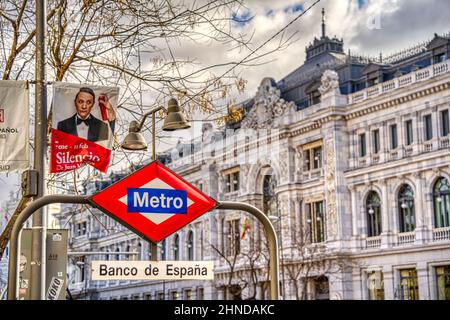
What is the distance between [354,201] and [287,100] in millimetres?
10747

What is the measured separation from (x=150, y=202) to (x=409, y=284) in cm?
4174

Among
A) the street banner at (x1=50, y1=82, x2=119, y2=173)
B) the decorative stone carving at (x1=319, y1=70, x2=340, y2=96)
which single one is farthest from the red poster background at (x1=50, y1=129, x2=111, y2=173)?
the decorative stone carving at (x1=319, y1=70, x2=340, y2=96)

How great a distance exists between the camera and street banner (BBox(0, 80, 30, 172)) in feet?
28.1

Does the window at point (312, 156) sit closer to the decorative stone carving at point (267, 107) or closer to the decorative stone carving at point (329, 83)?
the decorative stone carving at point (267, 107)

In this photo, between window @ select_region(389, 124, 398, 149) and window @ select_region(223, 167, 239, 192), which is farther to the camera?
window @ select_region(223, 167, 239, 192)

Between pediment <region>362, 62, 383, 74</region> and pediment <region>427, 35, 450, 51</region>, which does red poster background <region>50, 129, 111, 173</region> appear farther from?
pediment <region>362, 62, 383, 74</region>

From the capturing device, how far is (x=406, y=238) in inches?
1855

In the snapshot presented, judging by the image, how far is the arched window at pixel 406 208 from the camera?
47.2m

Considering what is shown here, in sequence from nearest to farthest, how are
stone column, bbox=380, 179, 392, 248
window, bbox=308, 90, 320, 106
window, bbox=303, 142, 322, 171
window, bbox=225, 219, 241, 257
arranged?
stone column, bbox=380, 179, 392, 248
window, bbox=303, 142, 322, 171
window, bbox=308, 90, 320, 106
window, bbox=225, 219, 241, 257

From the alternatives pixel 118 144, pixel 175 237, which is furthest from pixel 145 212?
pixel 175 237

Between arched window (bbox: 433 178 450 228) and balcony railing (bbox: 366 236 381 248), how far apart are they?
4.54m

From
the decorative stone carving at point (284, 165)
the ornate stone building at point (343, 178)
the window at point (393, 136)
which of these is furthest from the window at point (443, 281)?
the decorative stone carving at point (284, 165)

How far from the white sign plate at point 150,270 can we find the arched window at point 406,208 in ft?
135

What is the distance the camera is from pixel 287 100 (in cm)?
5900
